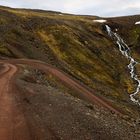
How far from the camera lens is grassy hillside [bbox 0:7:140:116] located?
70.9 meters

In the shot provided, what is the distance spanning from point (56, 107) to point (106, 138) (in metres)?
5.53

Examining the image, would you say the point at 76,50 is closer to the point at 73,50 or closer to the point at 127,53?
the point at 73,50

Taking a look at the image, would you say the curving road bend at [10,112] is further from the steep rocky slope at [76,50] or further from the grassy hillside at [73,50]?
the grassy hillside at [73,50]

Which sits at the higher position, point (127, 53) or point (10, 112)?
point (10, 112)

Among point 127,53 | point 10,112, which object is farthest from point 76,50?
point 10,112

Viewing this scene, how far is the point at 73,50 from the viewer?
88.2 metres

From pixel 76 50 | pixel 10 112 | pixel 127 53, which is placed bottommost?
pixel 127 53

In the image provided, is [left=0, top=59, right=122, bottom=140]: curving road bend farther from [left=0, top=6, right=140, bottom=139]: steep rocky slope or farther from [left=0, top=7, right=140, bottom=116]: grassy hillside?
[left=0, top=7, right=140, bottom=116]: grassy hillside

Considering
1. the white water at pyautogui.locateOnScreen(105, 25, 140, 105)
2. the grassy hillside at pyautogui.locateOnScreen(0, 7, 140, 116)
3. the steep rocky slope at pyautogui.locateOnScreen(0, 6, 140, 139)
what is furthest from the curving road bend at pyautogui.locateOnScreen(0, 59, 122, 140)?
the white water at pyautogui.locateOnScreen(105, 25, 140, 105)

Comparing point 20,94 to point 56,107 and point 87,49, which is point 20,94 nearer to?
point 56,107

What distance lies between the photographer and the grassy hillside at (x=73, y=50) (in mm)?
70875

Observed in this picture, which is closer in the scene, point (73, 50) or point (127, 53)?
point (73, 50)

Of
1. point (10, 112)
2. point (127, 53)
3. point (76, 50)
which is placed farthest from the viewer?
point (127, 53)

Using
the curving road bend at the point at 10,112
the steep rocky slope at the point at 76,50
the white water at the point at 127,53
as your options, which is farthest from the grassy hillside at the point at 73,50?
the curving road bend at the point at 10,112
